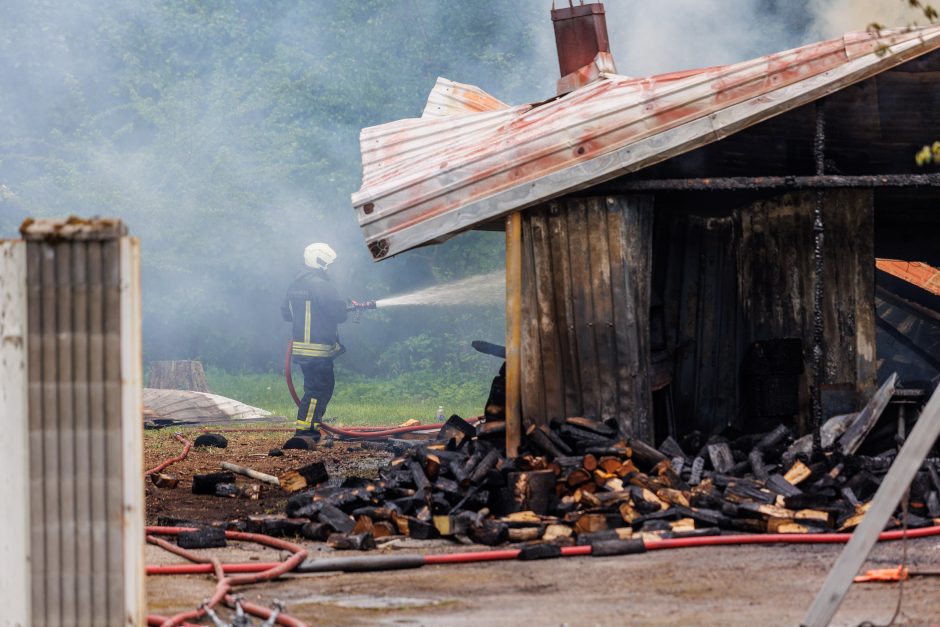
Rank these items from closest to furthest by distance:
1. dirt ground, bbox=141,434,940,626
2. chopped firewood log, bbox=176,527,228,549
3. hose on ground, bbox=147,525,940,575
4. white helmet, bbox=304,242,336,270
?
1. dirt ground, bbox=141,434,940,626
2. hose on ground, bbox=147,525,940,575
3. chopped firewood log, bbox=176,527,228,549
4. white helmet, bbox=304,242,336,270

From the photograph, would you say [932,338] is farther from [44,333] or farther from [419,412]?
[44,333]

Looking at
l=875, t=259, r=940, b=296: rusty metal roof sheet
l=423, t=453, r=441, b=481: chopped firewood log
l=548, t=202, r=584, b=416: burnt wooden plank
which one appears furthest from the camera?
l=875, t=259, r=940, b=296: rusty metal roof sheet

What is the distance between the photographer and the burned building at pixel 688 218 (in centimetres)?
898

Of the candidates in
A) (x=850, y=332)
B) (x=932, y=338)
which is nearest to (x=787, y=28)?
(x=932, y=338)

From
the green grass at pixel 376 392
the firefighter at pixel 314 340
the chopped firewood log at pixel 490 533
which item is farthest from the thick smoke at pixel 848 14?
the chopped firewood log at pixel 490 533

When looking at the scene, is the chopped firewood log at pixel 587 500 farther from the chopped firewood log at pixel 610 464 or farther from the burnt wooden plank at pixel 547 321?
the burnt wooden plank at pixel 547 321

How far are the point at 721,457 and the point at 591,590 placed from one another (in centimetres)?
305

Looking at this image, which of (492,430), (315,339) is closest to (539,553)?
(492,430)

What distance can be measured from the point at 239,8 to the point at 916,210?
22.5 metres

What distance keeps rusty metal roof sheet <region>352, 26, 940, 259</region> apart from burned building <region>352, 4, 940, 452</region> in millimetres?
14

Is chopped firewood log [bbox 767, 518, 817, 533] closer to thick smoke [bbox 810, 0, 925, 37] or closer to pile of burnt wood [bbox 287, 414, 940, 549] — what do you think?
pile of burnt wood [bbox 287, 414, 940, 549]

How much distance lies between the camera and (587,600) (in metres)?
6.05

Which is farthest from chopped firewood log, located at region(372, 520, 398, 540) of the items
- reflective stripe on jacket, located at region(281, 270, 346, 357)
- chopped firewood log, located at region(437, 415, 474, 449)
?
reflective stripe on jacket, located at region(281, 270, 346, 357)

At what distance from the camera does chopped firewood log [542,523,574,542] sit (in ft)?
25.9
